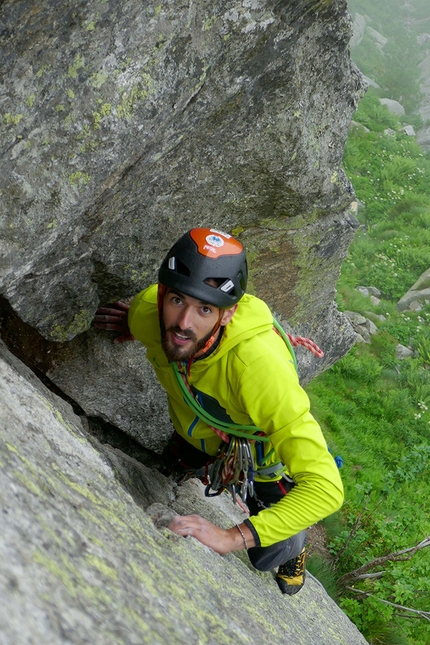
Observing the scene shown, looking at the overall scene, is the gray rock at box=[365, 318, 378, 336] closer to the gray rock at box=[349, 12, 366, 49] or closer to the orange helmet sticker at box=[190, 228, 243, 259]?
the orange helmet sticker at box=[190, 228, 243, 259]

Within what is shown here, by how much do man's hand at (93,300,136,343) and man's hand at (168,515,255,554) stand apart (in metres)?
2.35

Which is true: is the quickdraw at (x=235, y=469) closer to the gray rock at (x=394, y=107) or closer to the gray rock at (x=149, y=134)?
the gray rock at (x=149, y=134)

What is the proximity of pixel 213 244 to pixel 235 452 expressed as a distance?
1.58m

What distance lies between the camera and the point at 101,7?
3.09m

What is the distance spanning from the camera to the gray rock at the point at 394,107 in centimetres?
2378

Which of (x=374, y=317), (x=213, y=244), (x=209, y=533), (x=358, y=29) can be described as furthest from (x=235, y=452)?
(x=358, y=29)

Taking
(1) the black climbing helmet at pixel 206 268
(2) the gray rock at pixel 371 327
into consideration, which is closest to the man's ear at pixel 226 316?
(1) the black climbing helmet at pixel 206 268

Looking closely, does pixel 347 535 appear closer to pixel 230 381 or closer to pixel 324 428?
pixel 324 428

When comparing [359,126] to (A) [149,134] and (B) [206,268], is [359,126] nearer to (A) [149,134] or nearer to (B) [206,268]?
(A) [149,134]

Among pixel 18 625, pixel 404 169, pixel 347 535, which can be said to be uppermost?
pixel 18 625

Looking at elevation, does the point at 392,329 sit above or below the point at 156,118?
below

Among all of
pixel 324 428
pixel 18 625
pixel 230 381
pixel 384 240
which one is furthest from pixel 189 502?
pixel 384 240

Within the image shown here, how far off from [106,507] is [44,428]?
1.87ft

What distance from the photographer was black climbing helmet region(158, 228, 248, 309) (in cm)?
376
